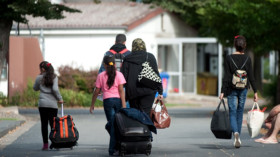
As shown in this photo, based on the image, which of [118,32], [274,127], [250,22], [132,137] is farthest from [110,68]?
[118,32]

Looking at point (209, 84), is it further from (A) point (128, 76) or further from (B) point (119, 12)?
(A) point (128, 76)

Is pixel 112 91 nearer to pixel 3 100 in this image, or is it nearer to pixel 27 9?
pixel 27 9

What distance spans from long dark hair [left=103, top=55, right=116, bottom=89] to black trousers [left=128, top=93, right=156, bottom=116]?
464mm

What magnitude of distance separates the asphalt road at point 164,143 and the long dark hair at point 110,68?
1159 mm

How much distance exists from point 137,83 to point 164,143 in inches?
93.6

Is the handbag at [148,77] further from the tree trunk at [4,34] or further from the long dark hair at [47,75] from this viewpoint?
the tree trunk at [4,34]

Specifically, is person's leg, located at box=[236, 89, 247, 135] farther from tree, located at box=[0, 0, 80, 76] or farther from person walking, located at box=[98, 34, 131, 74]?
tree, located at box=[0, 0, 80, 76]

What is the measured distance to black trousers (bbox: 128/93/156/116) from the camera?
441 inches

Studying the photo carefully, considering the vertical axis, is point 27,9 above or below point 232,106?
above

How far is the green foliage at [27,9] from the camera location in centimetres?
2031

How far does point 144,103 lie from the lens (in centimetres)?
1120

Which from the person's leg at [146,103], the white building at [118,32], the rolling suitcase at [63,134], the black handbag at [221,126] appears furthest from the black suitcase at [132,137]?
the white building at [118,32]

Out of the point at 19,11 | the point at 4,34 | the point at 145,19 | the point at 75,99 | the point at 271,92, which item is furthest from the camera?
the point at 145,19

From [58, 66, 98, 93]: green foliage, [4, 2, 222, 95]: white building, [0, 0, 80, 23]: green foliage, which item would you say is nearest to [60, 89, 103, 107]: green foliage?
[58, 66, 98, 93]: green foliage
